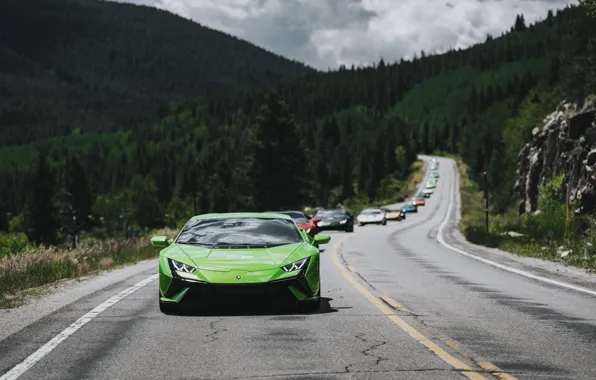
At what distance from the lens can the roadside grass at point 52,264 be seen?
14.7 meters

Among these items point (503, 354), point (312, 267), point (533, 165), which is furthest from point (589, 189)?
point (503, 354)

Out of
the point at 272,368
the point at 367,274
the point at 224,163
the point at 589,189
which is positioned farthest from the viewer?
the point at 224,163

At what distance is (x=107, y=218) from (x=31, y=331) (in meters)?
178

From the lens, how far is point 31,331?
8.97 meters

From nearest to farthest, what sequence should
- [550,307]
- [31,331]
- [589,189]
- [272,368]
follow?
1. [272,368]
2. [31,331]
3. [550,307]
4. [589,189]

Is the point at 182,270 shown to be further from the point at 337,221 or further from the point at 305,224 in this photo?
the point at 337,221

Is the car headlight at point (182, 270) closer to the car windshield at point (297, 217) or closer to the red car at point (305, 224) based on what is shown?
the red car at point (305, 224)

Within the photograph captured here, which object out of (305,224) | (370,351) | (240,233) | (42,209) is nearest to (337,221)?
(305,224)

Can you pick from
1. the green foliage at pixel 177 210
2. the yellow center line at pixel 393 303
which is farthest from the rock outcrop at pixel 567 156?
the green foliage at pixel 177 210

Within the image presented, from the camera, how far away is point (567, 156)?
128ft

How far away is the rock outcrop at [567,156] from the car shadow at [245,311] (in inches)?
928

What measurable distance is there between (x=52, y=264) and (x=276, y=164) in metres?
53.1

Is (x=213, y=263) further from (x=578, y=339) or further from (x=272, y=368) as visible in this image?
(x=578, y=339)

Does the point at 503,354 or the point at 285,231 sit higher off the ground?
the point at 285,231
